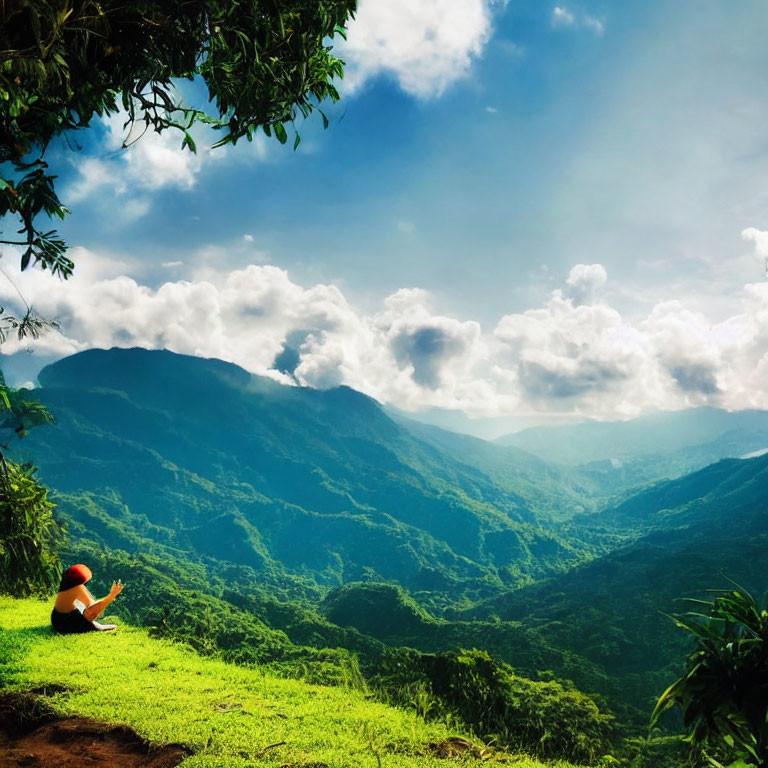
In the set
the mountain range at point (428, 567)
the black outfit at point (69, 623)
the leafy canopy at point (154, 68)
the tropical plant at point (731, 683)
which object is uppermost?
the leafy canopy at point (154, 68)

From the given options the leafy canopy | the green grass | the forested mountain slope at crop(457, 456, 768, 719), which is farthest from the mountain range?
the leafy canopy

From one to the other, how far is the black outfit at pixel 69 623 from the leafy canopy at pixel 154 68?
6.42 m

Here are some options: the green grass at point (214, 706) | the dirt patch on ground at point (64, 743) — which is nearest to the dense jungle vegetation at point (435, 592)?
the green grass at point (214, 706)

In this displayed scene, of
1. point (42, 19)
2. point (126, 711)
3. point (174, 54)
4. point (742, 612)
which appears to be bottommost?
point (126, 711)

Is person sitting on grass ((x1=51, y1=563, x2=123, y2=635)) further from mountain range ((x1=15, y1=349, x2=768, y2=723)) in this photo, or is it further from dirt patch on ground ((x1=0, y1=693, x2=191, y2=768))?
mountain range ((x1=15, y1=349, x2=768, y2=723))

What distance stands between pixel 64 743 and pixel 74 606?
450 cm

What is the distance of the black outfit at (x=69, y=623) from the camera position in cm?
865

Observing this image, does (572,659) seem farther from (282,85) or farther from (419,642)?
(282,85)

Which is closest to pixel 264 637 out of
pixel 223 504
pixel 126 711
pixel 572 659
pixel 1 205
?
pixel 572 659

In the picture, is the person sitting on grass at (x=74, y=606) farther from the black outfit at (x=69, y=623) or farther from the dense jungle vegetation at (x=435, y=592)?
the dense jungle vegetation at (x=435, y=592)

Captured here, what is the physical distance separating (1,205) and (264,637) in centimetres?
5451

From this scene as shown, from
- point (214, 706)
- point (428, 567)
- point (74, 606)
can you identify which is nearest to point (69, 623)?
point (74, 606)

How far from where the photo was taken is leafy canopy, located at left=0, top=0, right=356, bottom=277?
4.50 m

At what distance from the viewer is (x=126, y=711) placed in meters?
5.61
